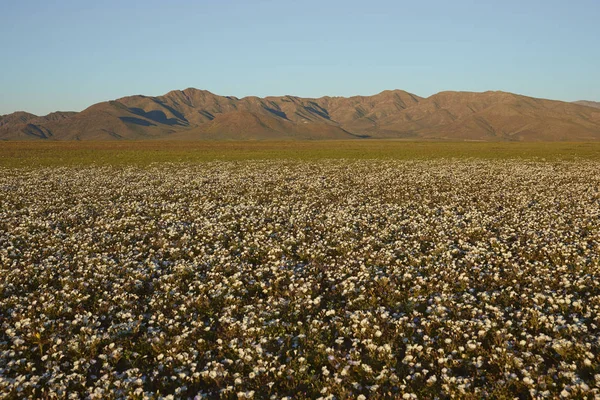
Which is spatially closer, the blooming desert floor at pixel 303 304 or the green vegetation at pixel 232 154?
the blooming desert floor at pixel 303 304

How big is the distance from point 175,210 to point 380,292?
15251 millimetres

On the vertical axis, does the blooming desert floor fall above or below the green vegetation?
below

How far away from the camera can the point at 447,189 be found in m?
29.4

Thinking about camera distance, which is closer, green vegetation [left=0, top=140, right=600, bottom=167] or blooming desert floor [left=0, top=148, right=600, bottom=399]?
blooming desert floor [left=0, top=148, right=600, bottom=399]

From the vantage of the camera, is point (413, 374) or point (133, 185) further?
point (133, 185)

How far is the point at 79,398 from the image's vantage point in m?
6.64

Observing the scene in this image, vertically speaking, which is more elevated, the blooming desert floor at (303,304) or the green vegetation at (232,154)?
the green vegetation at (232,154)

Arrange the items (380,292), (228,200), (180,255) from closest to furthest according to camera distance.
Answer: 1. (380,292)
2. (180,255)
3. (228,200)

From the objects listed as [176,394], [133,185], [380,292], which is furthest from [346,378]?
[133,185]

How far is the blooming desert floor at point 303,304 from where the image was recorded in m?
6.85

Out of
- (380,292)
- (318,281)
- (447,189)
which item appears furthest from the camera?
(447,189)

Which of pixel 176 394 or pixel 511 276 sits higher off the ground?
pixel 511 276

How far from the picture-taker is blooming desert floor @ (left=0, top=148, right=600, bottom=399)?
6848 mm

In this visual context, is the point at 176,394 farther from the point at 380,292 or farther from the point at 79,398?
the point at 380,292
